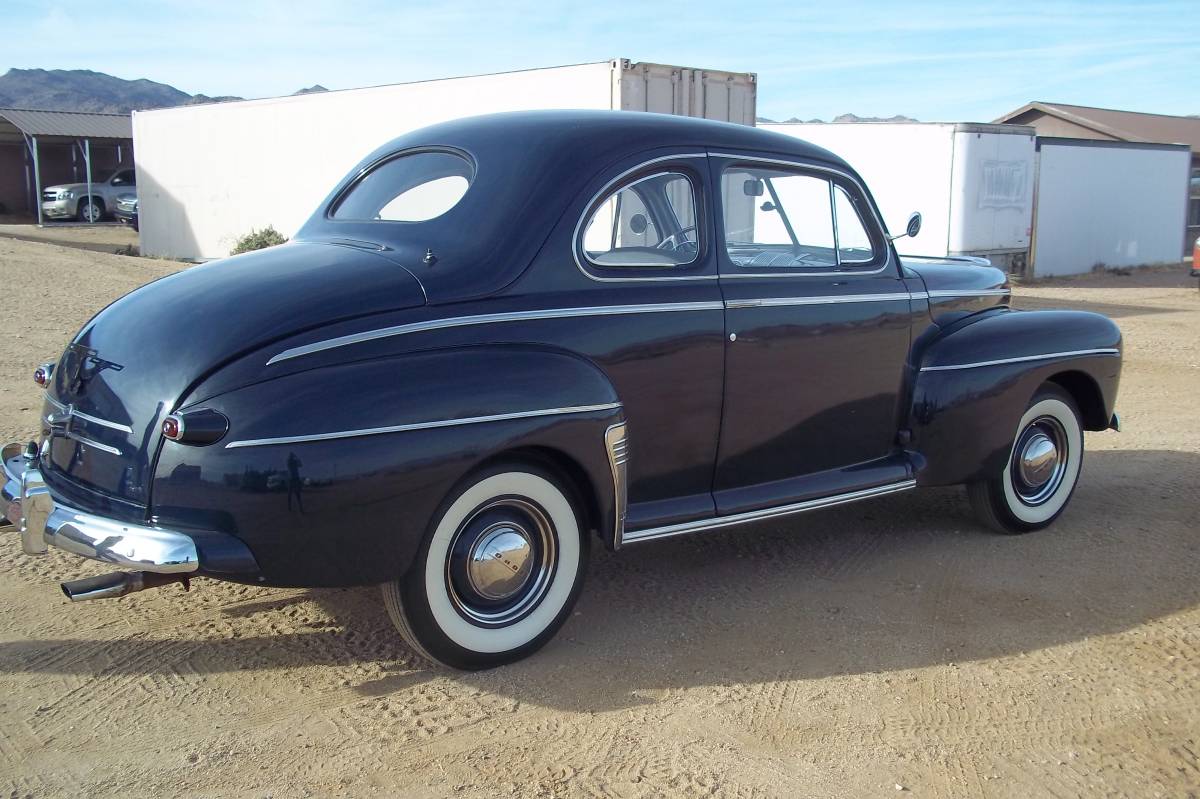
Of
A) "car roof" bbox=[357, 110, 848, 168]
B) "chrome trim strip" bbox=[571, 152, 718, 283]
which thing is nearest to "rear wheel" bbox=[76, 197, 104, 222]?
"car roof" bbox=[357, 110, 848, 168]

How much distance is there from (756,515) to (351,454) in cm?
182

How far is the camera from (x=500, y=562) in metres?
3.69

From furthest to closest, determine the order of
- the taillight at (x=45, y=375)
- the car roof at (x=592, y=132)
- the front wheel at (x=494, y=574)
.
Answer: the car roof at (x=592, y=132)
the taillight at (x=45, y=375)
the front wheel at (x=494, y=574)

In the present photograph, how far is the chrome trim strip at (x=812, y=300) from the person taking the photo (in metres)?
4.32

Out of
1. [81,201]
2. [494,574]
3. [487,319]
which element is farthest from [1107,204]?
[81,201]

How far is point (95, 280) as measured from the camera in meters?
14.0

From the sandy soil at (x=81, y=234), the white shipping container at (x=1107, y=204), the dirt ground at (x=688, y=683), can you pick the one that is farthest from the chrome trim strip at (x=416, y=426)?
the sandy soil at (x=81, y=234)

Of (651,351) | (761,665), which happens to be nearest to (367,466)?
(651,351)

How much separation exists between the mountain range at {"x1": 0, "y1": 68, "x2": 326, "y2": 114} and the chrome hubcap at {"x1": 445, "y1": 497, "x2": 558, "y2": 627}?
120 m

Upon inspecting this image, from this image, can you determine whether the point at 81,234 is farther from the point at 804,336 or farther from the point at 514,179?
the point at 804,336

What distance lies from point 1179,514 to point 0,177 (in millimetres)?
40670

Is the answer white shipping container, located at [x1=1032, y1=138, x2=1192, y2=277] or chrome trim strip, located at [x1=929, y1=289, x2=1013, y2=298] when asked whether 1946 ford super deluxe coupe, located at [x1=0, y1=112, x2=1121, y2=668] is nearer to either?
chrome trim strip, located at [x1=929, y1=289, x2=1013, y2=298]

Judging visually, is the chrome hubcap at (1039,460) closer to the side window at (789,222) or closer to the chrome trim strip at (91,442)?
the side window at (789,222)

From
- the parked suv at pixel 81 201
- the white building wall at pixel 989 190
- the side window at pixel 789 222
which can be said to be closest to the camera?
the side window at pixel 789 222
